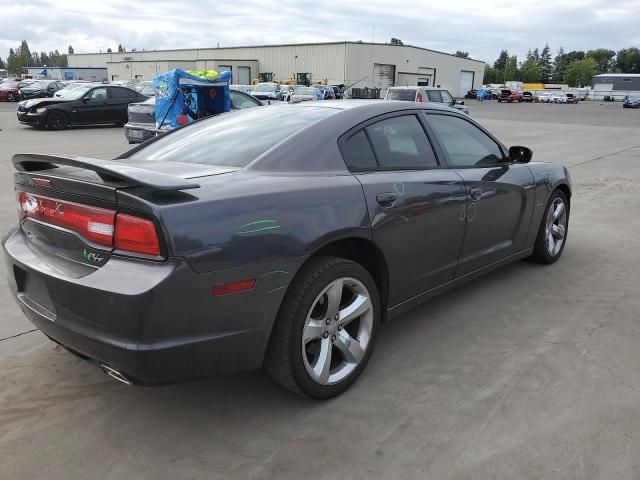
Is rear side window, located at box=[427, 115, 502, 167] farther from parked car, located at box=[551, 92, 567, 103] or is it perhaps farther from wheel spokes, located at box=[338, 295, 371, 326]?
parked car, located at box=[551, 92, 567, 103]

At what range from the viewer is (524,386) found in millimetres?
3018

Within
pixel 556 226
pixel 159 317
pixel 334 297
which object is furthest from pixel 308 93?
pixel 159 317

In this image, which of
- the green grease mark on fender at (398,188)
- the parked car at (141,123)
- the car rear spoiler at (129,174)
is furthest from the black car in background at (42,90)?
the green grease mark on fender at (398,188)

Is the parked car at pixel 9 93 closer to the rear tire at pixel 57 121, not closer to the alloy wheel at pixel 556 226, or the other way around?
the rear tire at pixel 57 121

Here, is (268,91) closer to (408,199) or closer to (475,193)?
(475,193)

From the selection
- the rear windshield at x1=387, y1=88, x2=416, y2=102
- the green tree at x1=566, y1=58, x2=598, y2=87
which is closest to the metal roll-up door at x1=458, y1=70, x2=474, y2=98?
the green tree at x1=566, y1=58, x2=598, y2=87

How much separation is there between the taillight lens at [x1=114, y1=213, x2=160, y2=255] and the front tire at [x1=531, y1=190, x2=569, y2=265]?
3692mm

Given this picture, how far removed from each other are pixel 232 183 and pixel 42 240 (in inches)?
40.1

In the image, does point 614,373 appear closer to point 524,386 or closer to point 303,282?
A: point 524,386

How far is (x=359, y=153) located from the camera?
3.11 metres

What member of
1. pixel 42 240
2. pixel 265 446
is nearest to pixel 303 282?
pixel 265 446

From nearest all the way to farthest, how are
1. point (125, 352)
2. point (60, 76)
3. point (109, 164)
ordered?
1. point (125, 352)
2. point (109, 164)
3. point (60, 76)

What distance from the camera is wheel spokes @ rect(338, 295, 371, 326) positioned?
2.87m

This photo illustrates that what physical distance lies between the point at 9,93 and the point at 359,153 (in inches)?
1564
